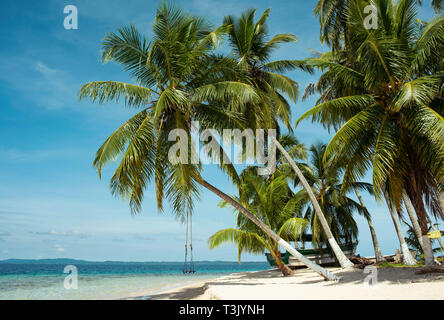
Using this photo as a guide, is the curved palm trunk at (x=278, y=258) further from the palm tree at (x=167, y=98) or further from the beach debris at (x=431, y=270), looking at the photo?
the beach debris at (x=431, y=270)

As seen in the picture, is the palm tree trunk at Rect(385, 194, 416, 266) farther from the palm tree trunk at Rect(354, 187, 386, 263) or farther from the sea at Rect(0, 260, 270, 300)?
the sea at Rect(0, 260, 270, 300)

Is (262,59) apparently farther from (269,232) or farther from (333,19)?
(269,232)

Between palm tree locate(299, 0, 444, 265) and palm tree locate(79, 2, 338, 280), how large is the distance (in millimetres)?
3035

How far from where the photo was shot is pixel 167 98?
891 cm

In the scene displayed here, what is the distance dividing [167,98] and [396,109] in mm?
6222

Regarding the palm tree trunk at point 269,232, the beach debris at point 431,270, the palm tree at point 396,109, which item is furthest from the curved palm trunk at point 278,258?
the beach debris at point 431,270

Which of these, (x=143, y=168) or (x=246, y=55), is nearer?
(x=143, y=168)

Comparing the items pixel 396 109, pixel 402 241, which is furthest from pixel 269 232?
pixel 402 241
